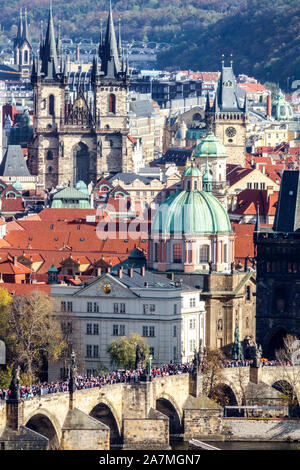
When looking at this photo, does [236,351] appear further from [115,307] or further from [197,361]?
[197,361]

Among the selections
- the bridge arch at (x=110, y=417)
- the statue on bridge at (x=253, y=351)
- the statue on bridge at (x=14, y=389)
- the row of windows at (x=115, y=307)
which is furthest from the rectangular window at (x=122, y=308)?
the statue on bridge at (x=14, y=389)

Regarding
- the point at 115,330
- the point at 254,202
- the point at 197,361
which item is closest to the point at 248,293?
the point at 115,330

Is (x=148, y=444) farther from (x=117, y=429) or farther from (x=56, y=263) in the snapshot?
(x=56, y=263)

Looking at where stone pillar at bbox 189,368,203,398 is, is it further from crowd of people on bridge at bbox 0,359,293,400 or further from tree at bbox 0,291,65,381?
tree at bbox 0,291,65,381

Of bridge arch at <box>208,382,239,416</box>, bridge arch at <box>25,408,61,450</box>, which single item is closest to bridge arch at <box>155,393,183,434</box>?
bridge arch at <box>208,382,239,416</box>

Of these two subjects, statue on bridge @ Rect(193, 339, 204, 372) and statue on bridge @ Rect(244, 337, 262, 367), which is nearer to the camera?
statue on bridge @ Rect(193, 339, 204, 372)

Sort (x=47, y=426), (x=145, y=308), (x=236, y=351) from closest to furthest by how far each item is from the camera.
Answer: (x=47, y=426) < (x=145, y=308) < (x=236, y=351)
